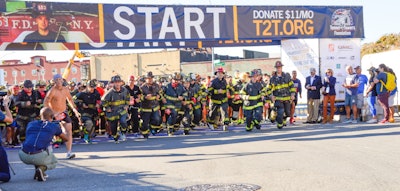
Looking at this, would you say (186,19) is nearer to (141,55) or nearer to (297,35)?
(297,35)

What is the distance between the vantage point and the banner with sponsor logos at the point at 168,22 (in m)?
17.5

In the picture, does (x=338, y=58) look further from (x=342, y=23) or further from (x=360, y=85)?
(x=360, y=85)

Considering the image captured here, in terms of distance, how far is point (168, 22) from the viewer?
19219 millimetres

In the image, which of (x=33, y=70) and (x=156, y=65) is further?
(x=33, y=70)

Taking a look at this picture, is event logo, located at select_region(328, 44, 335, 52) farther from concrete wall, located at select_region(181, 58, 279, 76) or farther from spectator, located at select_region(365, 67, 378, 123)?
concrete wall, located at select_region(181, 58, 279, 76)

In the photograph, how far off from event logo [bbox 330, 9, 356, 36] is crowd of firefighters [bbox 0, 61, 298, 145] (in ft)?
14.8

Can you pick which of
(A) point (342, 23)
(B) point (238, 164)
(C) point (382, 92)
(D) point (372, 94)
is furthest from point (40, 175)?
(A) point (342, 23)

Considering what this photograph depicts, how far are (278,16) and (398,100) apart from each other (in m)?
6.56

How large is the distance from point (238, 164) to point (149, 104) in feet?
24.3

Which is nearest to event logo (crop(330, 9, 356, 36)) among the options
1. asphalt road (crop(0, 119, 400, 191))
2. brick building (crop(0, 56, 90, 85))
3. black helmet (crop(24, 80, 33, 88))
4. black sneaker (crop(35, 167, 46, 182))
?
asphalt road (crop(0, 119, 400, 191))

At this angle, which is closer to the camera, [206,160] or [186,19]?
[206,160]

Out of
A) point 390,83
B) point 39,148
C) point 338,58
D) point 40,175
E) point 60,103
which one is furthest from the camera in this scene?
point 338,58

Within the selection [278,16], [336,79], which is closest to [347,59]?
[336,79]

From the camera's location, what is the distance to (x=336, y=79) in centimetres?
2036
